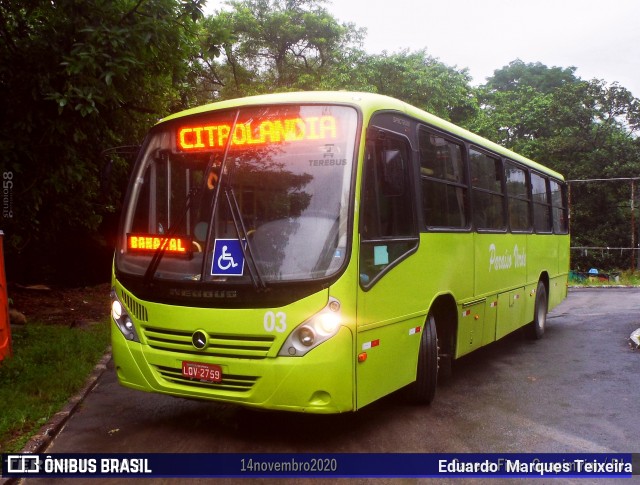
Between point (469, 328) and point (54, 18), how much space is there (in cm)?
677

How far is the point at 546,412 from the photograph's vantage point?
6.54 m

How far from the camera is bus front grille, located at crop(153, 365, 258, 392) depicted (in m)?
5.09

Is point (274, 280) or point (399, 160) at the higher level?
point (399, 160)

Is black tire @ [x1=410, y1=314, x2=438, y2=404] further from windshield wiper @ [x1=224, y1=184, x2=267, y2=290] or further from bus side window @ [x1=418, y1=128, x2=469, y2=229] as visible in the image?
windshield wiper @ [x1=224, y1=184, x2=267, y2=290]

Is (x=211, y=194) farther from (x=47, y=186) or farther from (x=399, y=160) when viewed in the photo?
(x=47, y=186)

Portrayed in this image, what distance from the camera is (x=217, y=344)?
17.0 ft

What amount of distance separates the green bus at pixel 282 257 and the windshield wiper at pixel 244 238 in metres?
0.01

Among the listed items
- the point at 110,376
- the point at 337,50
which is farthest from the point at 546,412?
the point at 337,50

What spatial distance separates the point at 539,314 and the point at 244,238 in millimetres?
7936

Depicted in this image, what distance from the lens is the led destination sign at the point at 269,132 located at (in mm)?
5367

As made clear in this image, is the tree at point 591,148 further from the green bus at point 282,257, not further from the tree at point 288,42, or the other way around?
the green bus at point 282,257

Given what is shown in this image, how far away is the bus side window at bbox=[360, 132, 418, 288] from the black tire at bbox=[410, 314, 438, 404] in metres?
0.90

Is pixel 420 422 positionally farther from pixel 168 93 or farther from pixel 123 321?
pixel 168 93

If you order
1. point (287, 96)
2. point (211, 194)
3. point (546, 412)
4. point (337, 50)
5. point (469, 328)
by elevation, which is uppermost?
point (337, 50)
